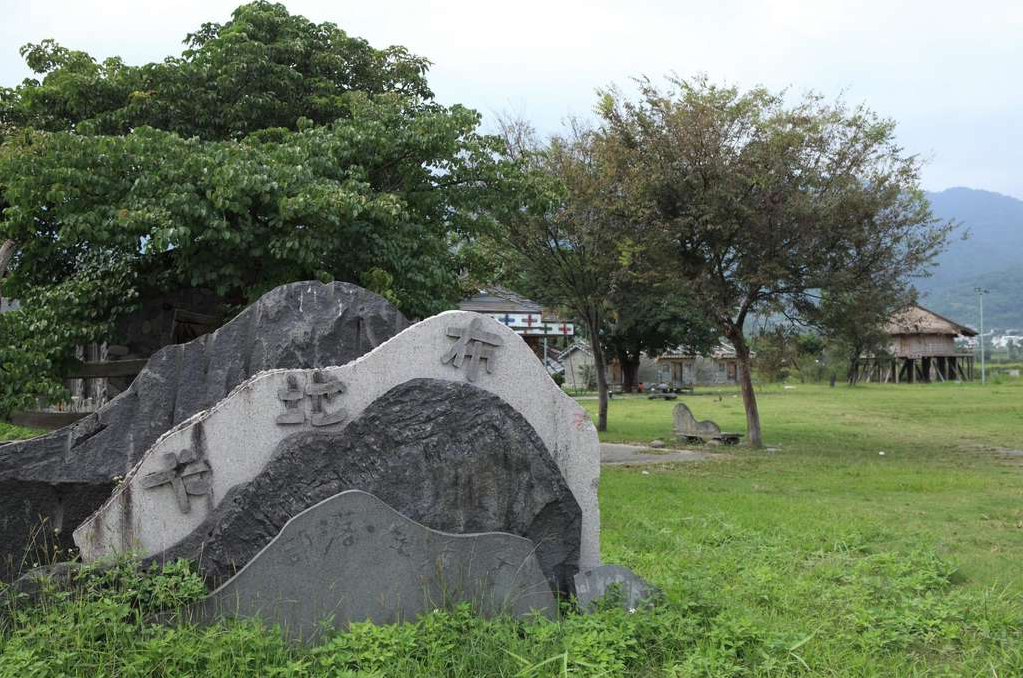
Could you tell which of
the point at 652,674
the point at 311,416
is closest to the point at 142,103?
the point at 311,416

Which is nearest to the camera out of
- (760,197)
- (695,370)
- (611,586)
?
(611,586)

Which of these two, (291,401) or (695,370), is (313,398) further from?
(695,370)

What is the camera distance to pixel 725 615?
4.66m

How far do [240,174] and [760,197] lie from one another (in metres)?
10.4

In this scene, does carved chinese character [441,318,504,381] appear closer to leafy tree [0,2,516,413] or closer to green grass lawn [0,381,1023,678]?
green grass lawn [0,381,1023,678]

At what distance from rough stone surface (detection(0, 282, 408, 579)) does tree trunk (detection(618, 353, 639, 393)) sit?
43497 mm

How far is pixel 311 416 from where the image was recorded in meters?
4.80

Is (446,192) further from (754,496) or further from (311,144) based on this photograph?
(754,496)

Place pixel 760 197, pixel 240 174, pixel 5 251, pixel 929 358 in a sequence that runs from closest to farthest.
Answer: pixel 240 174 → pixel 5 251 → pixel 760 197 → pixel 929 358

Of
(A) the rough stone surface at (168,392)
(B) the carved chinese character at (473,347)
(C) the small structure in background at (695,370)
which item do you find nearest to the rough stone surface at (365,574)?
Result: (B) the carved chinese character at (473,347)

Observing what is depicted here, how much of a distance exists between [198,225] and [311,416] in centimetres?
575

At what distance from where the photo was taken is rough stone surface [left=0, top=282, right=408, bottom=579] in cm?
484

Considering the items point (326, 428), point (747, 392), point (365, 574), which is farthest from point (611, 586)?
point (747, 392)

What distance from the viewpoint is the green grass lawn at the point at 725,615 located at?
3957 mm
